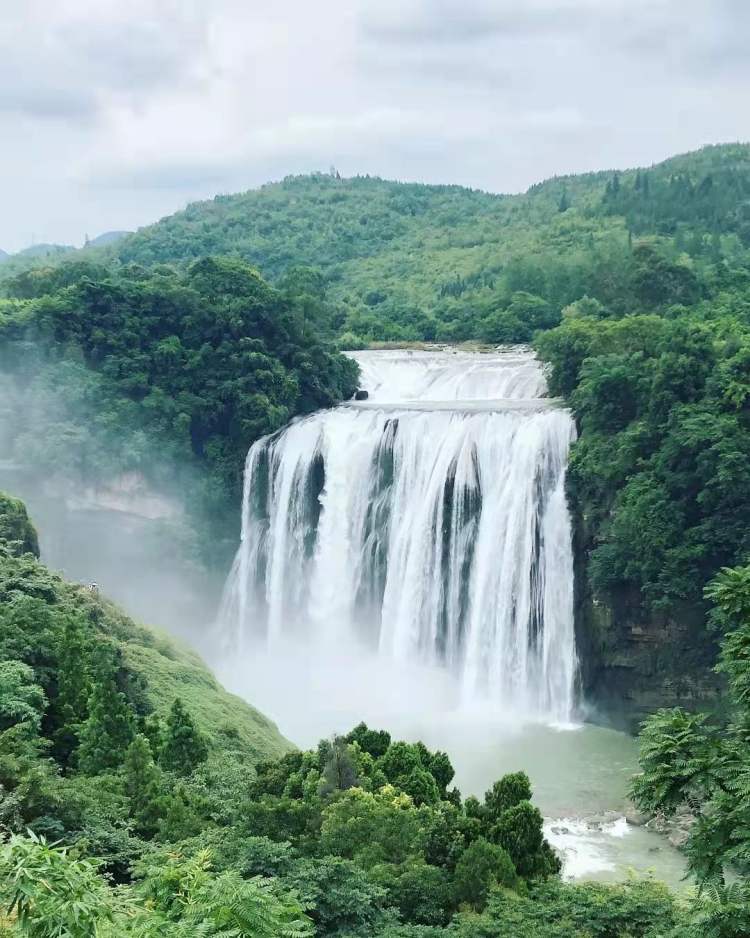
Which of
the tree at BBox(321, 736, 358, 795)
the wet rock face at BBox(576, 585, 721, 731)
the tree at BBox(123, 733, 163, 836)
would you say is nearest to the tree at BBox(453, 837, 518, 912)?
the tree at BBox(321, 736, 358, 795)

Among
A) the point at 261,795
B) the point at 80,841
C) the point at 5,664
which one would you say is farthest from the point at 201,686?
the point at 80,841

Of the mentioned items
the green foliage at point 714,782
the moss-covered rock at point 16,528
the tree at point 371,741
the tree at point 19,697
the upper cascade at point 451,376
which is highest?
the upper cascade at point 451,376

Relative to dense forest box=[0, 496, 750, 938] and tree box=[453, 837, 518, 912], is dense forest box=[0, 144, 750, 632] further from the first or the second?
tree box=[453, 837, 518, 912]

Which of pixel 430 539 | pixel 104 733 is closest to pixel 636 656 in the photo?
pixel 430 539

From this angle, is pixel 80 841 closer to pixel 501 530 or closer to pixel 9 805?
pixel 9 805

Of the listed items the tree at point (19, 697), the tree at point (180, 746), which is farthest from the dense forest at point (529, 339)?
the tree at point (19, 697)

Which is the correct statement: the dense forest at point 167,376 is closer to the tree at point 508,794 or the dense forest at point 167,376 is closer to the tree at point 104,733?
the tree at point 104,733
